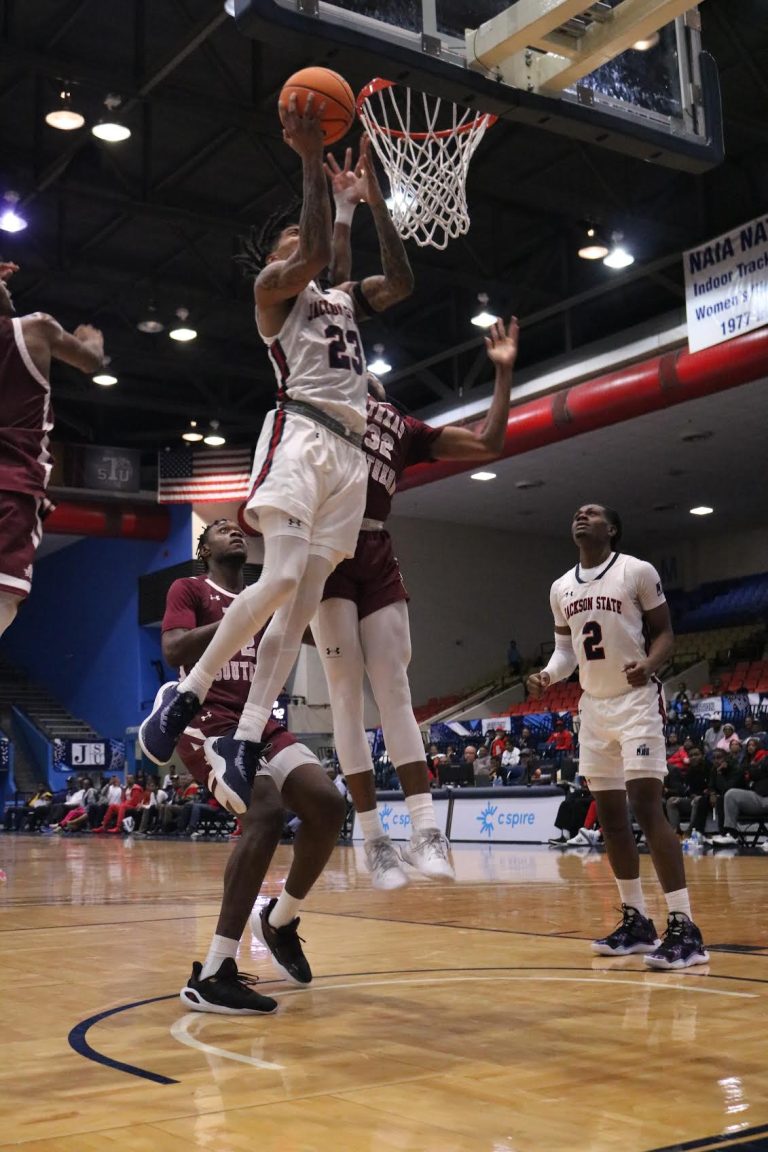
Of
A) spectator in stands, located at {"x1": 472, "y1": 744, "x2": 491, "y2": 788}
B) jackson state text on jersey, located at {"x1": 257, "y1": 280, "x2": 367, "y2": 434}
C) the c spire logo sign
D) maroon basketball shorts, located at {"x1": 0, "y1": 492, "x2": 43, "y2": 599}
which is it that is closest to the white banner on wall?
the c spire logo sign

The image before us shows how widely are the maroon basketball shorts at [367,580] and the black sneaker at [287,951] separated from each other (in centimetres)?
136

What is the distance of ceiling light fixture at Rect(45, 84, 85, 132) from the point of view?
15.8 m

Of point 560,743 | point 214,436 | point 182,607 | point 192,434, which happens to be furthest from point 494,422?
point 192,434

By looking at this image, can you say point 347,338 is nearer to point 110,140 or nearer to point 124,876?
point 124,876

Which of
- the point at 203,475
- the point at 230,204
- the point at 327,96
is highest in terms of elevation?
the point at 230,204

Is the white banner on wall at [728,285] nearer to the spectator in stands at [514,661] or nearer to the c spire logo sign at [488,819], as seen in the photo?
the c spire logo sign at [488,819]

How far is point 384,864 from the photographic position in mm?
4648

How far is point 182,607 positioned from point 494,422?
1.56 metres

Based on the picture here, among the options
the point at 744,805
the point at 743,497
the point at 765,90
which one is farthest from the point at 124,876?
the point at 743,497

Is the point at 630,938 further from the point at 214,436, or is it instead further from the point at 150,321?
the point at 214,436

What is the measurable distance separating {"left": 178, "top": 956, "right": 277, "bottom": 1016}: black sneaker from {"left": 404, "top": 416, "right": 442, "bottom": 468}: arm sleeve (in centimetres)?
230

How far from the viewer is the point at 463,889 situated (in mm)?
10242

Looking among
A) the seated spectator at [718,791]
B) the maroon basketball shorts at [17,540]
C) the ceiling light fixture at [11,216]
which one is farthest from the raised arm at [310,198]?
the ceiling light fixture at [11,216]

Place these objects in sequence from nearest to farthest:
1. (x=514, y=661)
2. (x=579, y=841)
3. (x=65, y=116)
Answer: (x=65, y=116) < (x=579, y=841) < (x=514, y=661)
